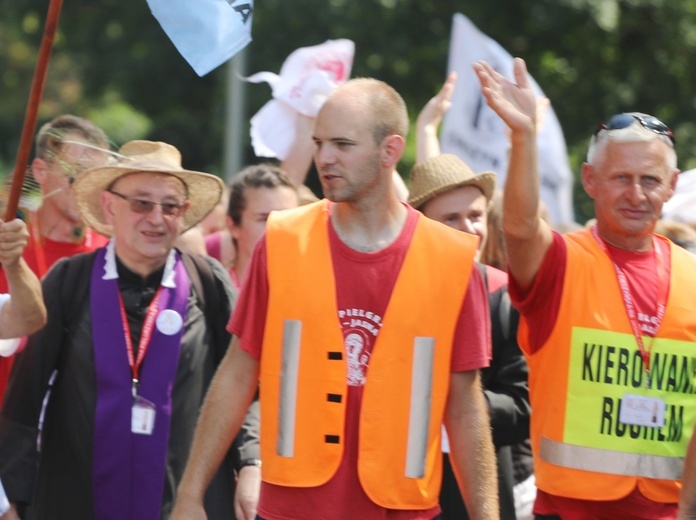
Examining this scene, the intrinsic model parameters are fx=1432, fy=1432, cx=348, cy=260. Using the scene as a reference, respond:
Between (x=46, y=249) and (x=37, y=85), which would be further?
(x=46, y=249)

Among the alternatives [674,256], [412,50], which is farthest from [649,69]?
[674,256]

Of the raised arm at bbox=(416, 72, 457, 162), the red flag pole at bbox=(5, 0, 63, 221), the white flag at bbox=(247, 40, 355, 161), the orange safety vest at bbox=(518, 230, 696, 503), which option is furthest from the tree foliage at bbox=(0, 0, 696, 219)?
the red flag pole at bbox=(5, 0, 63, 221)

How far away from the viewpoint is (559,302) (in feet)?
16.3

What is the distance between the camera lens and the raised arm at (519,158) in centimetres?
468

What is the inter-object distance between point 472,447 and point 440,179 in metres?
1.95

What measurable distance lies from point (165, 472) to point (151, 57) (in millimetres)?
15684

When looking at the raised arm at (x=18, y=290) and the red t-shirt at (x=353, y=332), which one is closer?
the red t-shirt at (x=353, y=332)

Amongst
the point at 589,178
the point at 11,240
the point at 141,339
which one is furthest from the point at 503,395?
the point at 11,240

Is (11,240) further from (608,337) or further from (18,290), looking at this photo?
(608,337)

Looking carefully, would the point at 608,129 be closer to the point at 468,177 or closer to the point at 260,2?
the point at 468,177

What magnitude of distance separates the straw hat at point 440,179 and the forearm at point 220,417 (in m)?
1.85

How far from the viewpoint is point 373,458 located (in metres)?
4.54

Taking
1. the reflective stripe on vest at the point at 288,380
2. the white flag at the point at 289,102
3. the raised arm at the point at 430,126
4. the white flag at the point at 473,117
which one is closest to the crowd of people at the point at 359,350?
the reflective stripe on vest at the point at 288,380

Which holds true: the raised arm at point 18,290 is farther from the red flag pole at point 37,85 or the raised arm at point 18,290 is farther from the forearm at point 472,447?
the forearm at point 472,447
